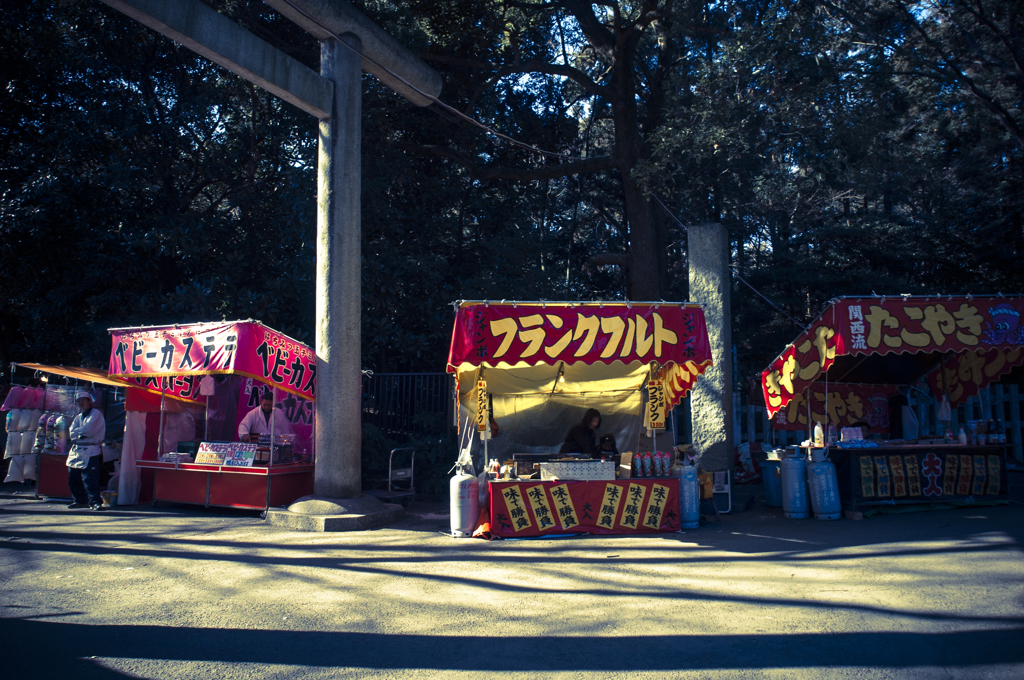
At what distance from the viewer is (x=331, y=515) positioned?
9398mm

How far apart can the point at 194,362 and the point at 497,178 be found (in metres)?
9.00

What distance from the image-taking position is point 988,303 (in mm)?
9734

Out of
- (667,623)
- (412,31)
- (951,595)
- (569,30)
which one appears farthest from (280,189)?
(951,595)

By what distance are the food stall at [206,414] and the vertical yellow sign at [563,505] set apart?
4.56 m

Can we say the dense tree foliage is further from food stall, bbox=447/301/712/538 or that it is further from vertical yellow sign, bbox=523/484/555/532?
vertical yellow sign, bbox=523/484/555/532

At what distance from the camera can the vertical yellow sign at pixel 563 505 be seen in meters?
8.73

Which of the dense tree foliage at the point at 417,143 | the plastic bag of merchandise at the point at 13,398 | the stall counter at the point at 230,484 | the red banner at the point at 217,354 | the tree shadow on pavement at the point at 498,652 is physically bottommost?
the tree shadow on pavement at the point at 498,652

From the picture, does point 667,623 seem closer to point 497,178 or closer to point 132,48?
point 497,178

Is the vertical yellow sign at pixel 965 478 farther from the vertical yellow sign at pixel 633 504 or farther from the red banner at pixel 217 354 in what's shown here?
the red banner at pixel 217 354

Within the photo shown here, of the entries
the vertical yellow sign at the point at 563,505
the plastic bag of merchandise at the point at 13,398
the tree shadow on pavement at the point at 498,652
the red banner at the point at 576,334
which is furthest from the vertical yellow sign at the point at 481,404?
the plastic bag of merchandise at the point at 13,398

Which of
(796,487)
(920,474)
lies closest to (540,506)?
(796,487)

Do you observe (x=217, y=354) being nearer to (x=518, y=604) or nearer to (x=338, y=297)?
(x=338, y=297)

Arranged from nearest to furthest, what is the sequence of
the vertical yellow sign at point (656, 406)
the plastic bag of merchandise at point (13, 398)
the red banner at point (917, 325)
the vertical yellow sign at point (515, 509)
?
the vertical yellow sign at point (515, 509) < the red banner at point (917, 325) < the vertical yellow sign at point (656, 406) < the plastic bag of merchandise at point (13, 398)

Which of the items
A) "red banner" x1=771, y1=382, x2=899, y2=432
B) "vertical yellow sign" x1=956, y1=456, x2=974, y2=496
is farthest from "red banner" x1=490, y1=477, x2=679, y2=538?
"vertical yellow sign" x1=956, y1=456, x2=974, y2=496
